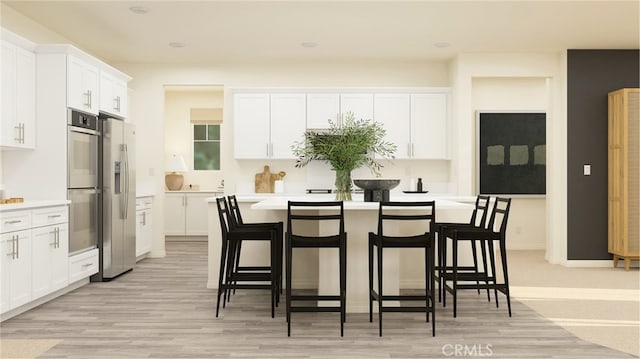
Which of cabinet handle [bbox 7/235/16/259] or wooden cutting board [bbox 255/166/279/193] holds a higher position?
wooden cutting board [bbox 255/166/279/193]

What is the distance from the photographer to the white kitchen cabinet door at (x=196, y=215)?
34.5ft

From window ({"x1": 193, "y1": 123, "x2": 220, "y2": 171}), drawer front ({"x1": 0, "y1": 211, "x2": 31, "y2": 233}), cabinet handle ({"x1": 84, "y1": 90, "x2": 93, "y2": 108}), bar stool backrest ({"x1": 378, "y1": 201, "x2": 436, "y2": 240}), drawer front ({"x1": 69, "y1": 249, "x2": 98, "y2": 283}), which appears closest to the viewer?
bar stool backrest ({"x1": 378, "y1": 201, "x2": 436, "y2": 240})

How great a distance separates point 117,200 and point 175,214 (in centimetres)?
415

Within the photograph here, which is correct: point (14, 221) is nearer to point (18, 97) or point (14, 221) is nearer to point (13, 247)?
point (13, 247)

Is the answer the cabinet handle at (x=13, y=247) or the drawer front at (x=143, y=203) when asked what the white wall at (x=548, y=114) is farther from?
the cabinet handle at (x=13, y=247)

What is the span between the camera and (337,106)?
26.2 ft

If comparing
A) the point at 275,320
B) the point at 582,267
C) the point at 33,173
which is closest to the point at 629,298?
the point at 582,267

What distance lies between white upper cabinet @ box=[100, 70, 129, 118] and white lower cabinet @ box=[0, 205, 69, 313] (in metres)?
1.59

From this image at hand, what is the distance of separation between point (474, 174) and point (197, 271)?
181 inches

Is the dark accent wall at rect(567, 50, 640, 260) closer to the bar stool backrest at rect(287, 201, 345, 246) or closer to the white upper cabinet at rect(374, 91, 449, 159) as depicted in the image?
the white upper cabinet at rect(374, 91, 449, 159)

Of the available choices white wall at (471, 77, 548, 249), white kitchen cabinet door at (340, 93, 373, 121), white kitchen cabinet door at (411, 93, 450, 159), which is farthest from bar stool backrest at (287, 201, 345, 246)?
white wall at (471, 77, 548, 249)

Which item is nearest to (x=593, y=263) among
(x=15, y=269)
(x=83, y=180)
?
(x=83, y=180)

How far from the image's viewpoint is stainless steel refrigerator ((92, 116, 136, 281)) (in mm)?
6262

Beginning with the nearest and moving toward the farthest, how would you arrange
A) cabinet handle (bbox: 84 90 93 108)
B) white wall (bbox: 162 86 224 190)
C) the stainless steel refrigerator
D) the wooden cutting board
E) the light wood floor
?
1. the light wood floor
2. cabinet handle (bbox: 84 90 93 108)
3. the stainless steel refrigerator
4. the wooden cutting board
5. white wall (bbox: 162 86 224 190)
